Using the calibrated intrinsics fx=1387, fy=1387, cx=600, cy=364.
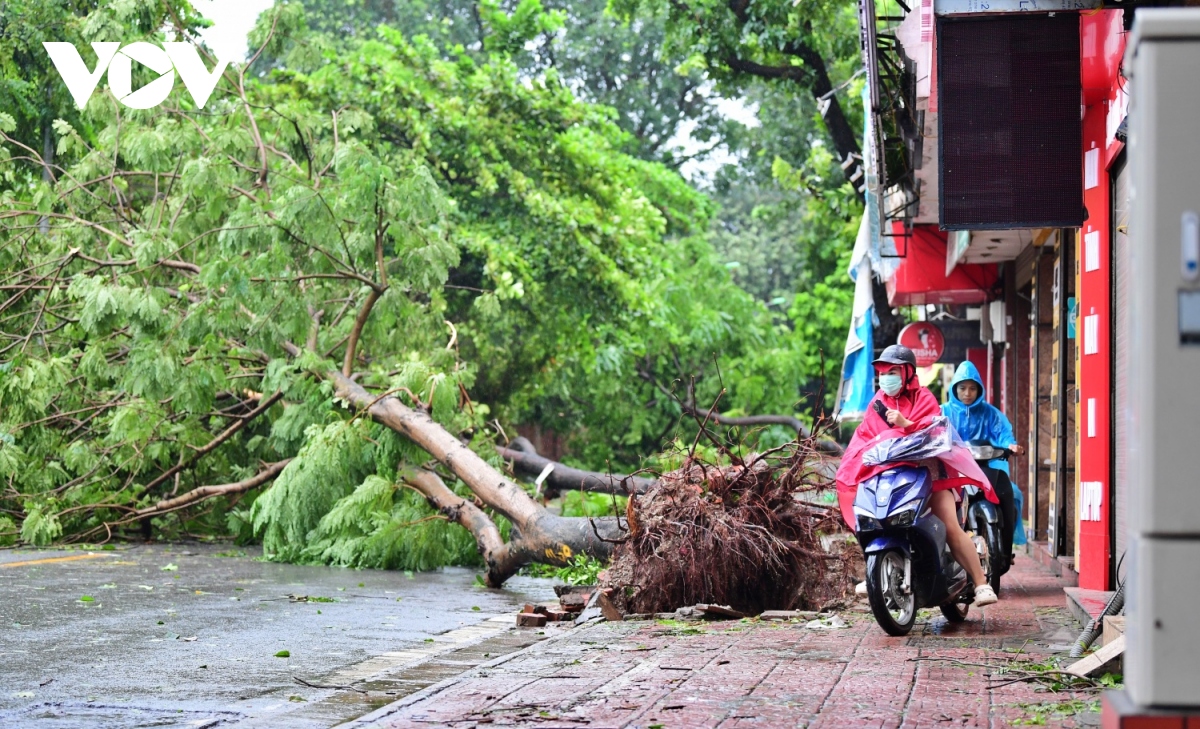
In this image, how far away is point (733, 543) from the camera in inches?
366

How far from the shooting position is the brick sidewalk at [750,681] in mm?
5367

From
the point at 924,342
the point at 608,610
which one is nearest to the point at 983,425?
the point at 608,610

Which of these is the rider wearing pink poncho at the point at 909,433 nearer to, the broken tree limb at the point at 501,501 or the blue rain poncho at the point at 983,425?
the blue rain poncho at the point at 983,425

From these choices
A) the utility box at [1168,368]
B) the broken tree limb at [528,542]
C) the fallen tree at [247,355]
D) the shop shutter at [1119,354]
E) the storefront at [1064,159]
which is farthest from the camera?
the fallen tree at [247,355]

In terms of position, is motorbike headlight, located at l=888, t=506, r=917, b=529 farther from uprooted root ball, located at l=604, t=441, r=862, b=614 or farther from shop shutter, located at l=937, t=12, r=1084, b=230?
shop shutter, located at l=937, t=12, r=1084, b=230

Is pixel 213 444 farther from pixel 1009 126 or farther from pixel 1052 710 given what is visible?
pixel 1052 710

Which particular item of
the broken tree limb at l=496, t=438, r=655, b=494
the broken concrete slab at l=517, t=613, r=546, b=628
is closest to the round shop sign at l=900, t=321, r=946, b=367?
the broken tree limb at l=496, t=438, r=655, b=494

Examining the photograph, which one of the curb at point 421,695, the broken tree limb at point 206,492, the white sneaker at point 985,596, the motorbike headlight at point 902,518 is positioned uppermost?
the motorbike headlight at point 902,518

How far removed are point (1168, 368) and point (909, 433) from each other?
5337mm

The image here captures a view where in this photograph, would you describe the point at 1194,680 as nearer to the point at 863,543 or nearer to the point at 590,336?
the point at 863,543

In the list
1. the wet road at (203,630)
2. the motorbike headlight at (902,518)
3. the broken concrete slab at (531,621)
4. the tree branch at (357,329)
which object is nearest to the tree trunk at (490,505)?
the tree branch at (357,329)

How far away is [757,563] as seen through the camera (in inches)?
370

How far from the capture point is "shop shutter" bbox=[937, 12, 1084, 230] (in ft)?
30.6

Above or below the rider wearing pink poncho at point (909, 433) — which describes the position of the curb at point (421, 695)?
below
